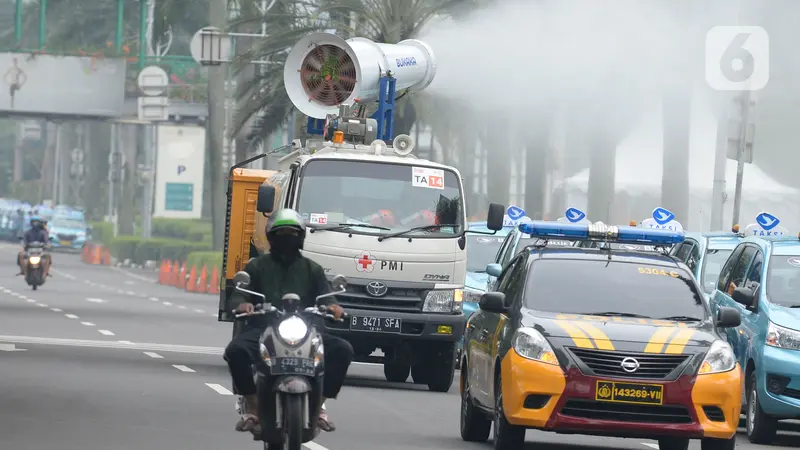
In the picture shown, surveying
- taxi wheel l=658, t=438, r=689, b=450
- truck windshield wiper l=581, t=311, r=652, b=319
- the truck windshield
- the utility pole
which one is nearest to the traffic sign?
the utility pole

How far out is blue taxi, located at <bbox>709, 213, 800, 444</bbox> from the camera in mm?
15898

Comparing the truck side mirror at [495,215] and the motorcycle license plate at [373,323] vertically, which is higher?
the truck side mirror at [495,215]

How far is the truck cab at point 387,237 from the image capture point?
19.4 m

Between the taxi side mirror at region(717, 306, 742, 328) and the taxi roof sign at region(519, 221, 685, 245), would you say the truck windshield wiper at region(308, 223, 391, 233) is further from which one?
the taxi side mirror at region(717, 306, 742, 328)

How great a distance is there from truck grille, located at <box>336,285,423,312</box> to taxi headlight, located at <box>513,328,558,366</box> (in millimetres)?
6483

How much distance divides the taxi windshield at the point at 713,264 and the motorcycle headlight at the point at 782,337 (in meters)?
4.28

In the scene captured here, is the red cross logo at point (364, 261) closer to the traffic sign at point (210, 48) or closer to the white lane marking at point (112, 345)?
the white lane marking at point (112, 345)

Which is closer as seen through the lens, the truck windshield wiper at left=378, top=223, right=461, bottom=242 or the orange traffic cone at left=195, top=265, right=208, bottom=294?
the truck windshield wiper at left=378, top=223, right=461, bottom=242

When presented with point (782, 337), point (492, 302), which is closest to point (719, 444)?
point (492, 302)

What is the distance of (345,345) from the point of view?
38.2 ft

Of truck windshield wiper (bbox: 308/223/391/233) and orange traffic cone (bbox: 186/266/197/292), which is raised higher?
truck windshield wiper (bbox: 308/223/391/233)

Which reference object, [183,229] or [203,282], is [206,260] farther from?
[183,229]

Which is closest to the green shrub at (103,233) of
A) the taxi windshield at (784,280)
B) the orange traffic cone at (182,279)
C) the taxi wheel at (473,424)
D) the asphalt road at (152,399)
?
the orange traffic cone at (182,279)

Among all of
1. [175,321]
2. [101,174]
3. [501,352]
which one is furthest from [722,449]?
[101,174]
